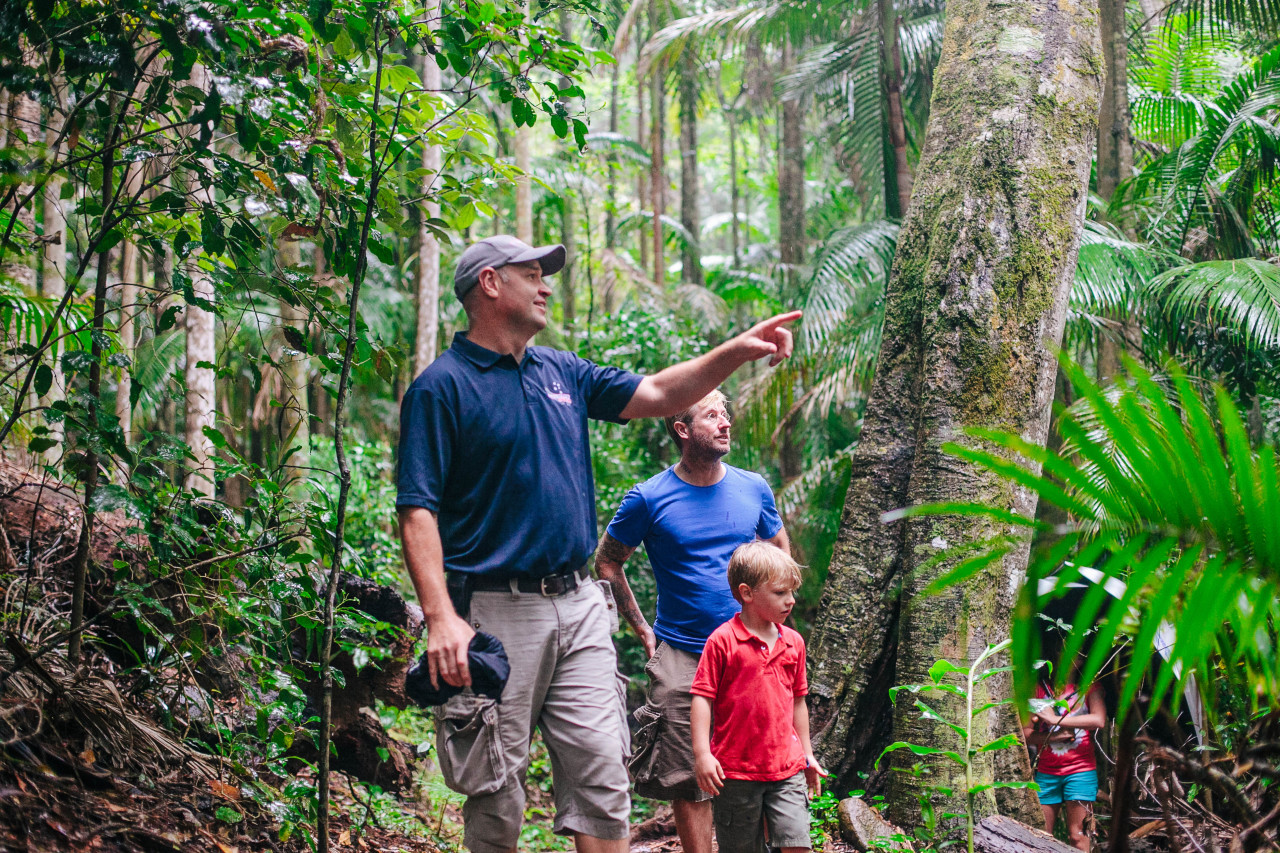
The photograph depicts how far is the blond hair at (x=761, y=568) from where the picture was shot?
325cm

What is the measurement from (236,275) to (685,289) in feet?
39.9

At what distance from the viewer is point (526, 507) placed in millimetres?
2955

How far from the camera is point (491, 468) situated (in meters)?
2.96

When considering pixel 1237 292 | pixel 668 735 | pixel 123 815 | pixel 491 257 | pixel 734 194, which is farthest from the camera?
pixel 734 194

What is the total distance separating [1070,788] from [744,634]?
7.21ft

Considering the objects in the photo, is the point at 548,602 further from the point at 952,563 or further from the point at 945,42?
the point at 945,42

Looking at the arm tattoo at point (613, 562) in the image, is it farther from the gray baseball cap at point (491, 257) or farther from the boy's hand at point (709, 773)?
the gray baseball cap at point (491, 257)

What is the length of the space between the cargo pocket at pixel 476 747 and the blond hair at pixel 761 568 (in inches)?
38.7

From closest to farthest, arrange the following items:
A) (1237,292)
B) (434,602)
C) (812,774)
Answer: (434,602) → (812,774) → (1237,292)

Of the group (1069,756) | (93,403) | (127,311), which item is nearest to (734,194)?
(127,311)

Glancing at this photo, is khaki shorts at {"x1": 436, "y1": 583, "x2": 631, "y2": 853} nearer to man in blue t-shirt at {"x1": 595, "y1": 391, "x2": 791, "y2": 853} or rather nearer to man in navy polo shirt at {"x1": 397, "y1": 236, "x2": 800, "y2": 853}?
man in navy polo shirt at {"x1": 397, "y1": 236, "x2": 800, "y2": 853}

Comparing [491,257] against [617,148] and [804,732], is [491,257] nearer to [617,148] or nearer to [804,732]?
[804,732]

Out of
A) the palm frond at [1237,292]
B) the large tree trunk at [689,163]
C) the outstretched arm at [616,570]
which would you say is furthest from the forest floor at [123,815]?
the large tree trunk at [689,163]

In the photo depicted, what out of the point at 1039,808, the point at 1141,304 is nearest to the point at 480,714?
the point at 1039,808
